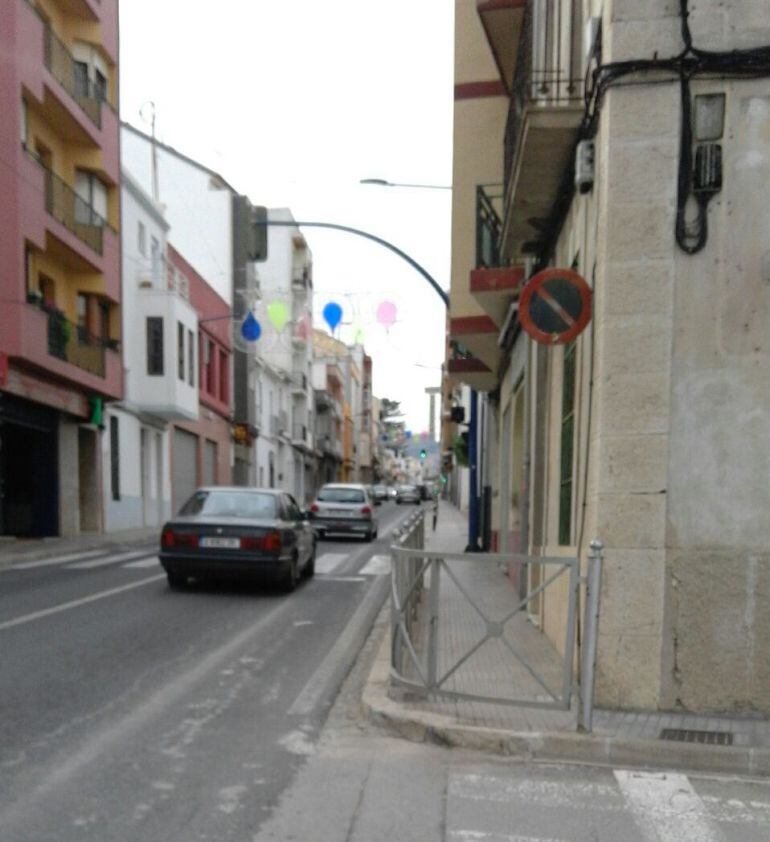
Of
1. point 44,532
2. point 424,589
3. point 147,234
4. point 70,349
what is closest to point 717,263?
point 424,589

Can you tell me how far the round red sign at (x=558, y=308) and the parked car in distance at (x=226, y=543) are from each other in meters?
6.56

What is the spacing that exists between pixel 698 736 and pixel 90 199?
23.4 metres

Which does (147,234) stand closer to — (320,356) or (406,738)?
(406,738)

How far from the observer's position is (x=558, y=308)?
20.9 feet

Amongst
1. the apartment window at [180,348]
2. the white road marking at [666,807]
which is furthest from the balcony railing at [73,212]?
the white road marking at [666,807]

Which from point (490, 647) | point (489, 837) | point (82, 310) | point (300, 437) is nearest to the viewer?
point (489, 837)

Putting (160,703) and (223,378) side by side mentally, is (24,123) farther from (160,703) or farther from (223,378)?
(223,378)

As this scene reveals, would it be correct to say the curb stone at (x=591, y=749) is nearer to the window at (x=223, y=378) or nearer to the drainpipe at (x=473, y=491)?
the drainpipe at (x=473, y=491)

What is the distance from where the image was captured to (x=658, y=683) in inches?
232

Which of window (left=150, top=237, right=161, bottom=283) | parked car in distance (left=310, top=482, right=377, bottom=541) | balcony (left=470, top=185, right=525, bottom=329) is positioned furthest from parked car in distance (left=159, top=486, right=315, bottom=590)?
window (left=150, top=237, right=161, bottom=283)

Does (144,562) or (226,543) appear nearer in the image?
(226,543)

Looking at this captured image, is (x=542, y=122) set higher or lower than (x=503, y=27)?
lower

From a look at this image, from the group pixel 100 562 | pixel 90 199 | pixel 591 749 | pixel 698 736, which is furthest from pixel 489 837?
pixel 90 199

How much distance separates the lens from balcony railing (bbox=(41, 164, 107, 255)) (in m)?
21.7
